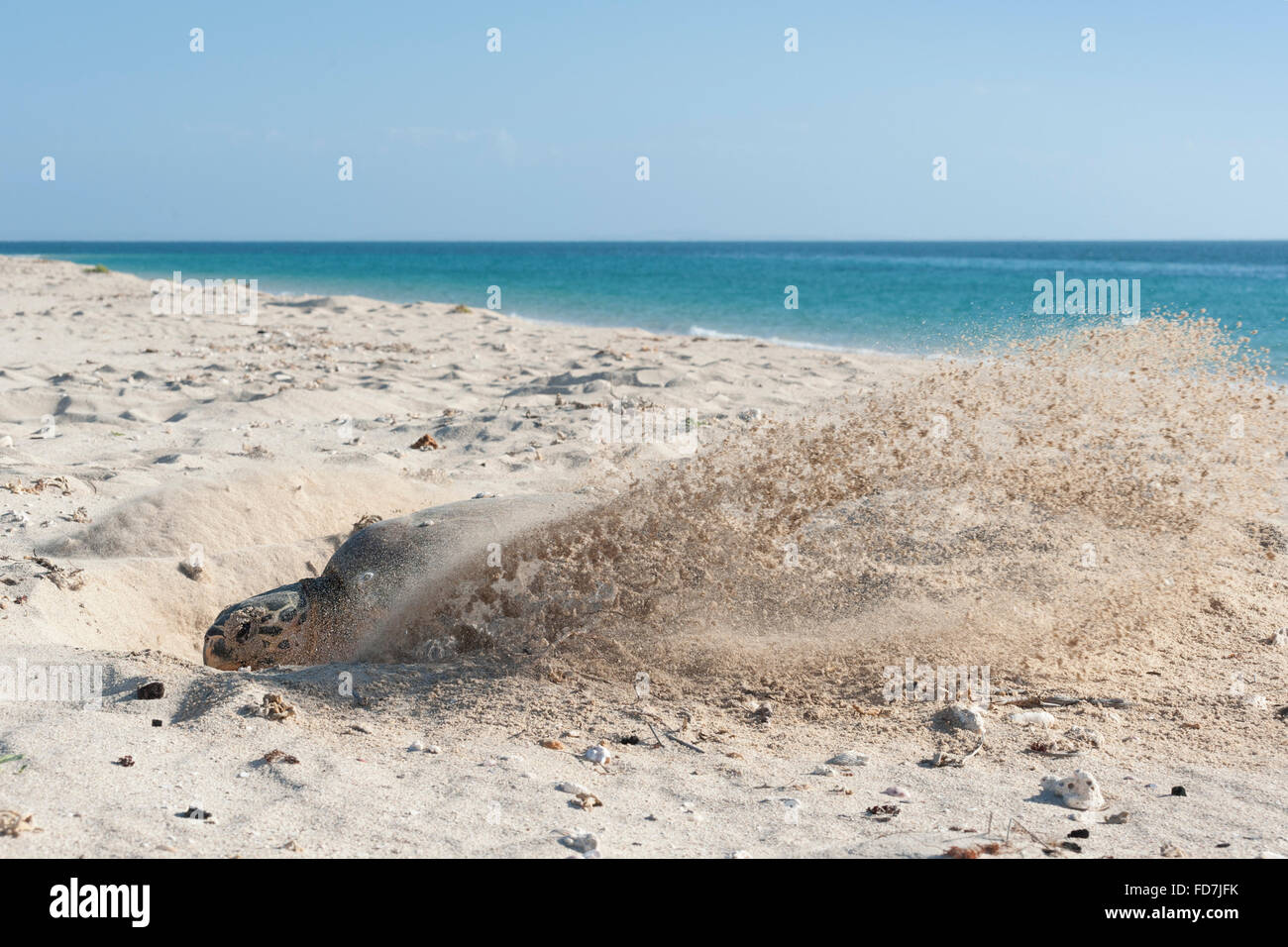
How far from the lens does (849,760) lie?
3111mm

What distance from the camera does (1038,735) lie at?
3.28 m

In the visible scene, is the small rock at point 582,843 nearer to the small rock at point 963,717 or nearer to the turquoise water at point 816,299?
the small rock at point 963,717

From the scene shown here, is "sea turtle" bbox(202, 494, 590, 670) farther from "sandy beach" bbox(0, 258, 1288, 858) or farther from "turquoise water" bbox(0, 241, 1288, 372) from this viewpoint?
"turquoise water" bbox(0, 241, 1288, 372)

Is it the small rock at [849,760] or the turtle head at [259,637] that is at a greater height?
the turtle head at [259,637]

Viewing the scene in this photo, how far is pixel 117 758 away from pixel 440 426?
4.76m

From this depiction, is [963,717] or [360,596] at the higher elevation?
[360,596]

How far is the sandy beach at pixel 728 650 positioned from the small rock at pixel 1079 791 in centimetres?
3

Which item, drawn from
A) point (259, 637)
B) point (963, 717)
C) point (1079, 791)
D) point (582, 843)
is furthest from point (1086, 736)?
point (259, 637)

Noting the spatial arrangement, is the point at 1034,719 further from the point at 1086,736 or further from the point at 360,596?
the point at 360,596

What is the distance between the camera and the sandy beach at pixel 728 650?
8.66ft

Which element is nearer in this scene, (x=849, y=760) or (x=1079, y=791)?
(x=1079, y=791)

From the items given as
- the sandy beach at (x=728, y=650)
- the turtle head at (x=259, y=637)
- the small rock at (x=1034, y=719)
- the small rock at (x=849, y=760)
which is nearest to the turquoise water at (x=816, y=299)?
the sandy beach at (x=728, y=650)

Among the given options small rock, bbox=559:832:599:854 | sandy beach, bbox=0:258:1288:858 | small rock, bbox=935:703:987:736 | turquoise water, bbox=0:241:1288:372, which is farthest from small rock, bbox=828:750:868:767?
turquoise water, bbox=0:241:1288:372

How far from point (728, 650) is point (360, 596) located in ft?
5.18
